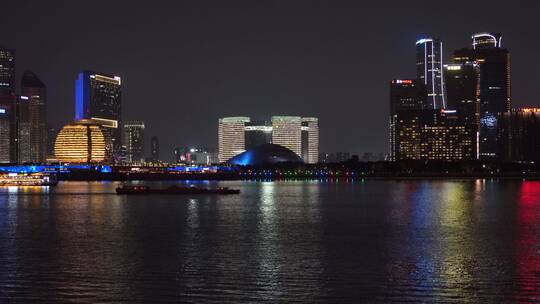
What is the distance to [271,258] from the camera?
35.2m

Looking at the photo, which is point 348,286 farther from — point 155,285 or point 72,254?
point 72,254

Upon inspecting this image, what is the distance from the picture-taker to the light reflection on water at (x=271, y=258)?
2612cm

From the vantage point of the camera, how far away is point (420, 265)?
3275cm

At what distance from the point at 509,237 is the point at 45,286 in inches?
1133

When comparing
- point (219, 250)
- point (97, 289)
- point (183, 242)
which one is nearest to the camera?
point (97, 289)

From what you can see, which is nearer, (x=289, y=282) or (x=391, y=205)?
(x=289, y=282)

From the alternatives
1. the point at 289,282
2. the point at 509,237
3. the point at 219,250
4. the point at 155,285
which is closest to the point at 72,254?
the point at 219,250

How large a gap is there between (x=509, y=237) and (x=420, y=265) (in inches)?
575

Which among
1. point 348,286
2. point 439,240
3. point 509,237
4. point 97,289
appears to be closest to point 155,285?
point 97,289

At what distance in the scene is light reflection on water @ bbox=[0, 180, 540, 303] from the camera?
2612 cm

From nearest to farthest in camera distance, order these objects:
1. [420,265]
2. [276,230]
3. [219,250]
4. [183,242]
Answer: [420,265]
[219,250]
[183,242]
[276,230]

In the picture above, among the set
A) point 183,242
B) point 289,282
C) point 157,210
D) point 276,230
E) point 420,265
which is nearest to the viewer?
point 289,282

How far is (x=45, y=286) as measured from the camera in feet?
89.6

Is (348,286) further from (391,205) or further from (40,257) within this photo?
(391,205)
